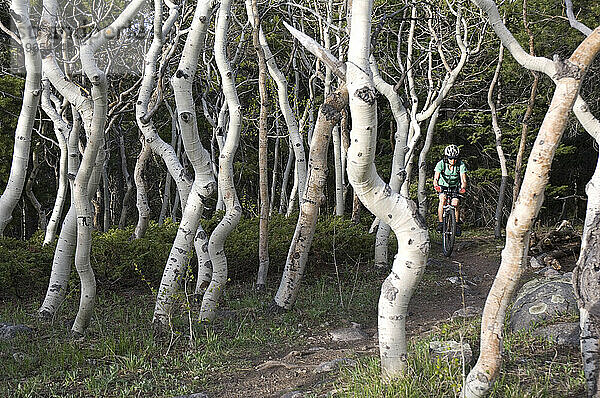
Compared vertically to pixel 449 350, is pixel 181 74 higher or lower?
higher

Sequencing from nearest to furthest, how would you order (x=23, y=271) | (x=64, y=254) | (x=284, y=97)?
(x=64, y=254)
(x=23, y=271)
(x=284, y=97)

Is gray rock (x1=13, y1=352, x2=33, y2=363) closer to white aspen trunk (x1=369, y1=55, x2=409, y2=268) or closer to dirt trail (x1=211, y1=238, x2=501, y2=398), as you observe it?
dirt trail (x1=211, y1=238, x2=501, y2=398)

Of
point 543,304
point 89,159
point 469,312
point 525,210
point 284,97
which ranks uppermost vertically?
point 284,97

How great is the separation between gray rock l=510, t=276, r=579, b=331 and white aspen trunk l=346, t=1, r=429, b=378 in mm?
1861

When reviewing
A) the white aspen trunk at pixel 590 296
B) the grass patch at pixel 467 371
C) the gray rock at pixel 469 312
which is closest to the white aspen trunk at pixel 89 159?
the grass patch at pixel 467 371

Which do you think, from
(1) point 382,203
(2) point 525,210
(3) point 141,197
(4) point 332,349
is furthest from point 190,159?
(3) point 141,197

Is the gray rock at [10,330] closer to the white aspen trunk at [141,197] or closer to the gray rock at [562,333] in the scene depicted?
the white aspen trunk at [141,197]

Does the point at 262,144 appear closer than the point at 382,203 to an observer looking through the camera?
No

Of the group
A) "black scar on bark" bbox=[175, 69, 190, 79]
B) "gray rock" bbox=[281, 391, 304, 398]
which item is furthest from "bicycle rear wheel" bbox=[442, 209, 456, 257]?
"gray rock" bbox=[281, 391, 304, 398]

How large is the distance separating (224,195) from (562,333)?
3457 mm

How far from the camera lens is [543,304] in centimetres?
528

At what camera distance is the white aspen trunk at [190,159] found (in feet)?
17.2

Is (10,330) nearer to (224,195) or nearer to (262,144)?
(224,195)

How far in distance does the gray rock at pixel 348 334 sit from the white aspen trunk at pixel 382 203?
2088mm
